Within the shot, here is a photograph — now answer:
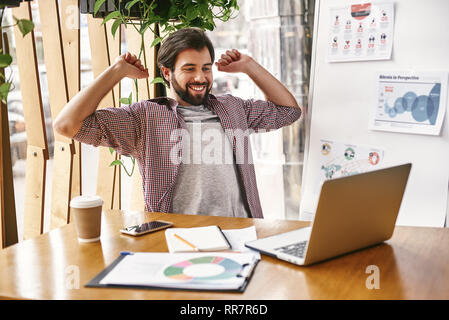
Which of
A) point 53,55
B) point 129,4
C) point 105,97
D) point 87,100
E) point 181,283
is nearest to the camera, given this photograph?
point 181,283

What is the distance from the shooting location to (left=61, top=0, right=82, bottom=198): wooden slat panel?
243 centimetres

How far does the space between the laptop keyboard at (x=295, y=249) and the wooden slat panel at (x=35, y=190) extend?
4.86 feet

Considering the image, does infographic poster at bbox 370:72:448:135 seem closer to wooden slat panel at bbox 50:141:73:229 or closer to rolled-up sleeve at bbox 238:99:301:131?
rolled-up sleeve at bbox 238:99:301:131

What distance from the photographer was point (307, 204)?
251 cm

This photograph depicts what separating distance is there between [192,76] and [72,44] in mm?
746

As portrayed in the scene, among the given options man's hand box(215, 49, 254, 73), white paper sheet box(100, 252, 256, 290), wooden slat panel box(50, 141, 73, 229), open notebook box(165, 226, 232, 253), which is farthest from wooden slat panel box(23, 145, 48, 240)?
white paper sheet box(100, 252, 256, 290)

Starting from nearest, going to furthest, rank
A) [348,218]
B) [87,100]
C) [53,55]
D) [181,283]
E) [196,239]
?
1. [181,283]
2. [348,218]
3. [196,239]
4. [87,100]
5. [53,55]

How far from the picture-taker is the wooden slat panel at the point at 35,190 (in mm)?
2367

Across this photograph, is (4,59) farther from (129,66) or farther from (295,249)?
(295,249)

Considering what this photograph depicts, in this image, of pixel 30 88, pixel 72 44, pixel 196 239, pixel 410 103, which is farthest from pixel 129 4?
pixel 410 103

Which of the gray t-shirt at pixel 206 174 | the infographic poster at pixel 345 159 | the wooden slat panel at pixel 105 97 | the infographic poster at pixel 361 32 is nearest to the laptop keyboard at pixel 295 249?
the gray t-shirt at pixel 206 174

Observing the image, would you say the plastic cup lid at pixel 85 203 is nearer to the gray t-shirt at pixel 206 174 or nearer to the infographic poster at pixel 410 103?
the gray t-shirt at pixel 206 174

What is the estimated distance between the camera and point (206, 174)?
6.82ft

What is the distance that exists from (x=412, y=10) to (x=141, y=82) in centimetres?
146
